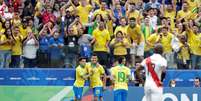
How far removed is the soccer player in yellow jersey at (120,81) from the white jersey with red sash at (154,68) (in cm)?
420

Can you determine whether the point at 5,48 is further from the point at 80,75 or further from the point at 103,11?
the point at 103,11

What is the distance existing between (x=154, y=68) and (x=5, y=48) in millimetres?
7966

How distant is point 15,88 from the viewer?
2377cm

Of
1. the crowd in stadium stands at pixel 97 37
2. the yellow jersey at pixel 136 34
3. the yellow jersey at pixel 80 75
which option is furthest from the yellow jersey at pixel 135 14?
the yellow jersey at pixel 80 75

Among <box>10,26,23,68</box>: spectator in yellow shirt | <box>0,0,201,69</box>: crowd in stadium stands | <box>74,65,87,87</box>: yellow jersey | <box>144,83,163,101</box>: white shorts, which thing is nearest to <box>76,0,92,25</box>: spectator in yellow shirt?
<box>0,0,201,69</box>: crowd in stadium stands

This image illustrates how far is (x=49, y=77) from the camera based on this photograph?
24125mm

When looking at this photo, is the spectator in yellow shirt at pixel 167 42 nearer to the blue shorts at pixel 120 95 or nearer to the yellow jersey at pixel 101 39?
the yellow jersey at pixel 101 39

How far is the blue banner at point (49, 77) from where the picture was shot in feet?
78.1

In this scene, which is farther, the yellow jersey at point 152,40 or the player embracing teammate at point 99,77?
the yellow jersey at point 152,40

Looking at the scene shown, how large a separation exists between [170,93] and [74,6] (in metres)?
5.02

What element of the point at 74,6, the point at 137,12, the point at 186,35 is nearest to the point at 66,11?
the point at 74,6

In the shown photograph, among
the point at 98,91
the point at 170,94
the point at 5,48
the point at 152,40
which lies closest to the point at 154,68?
the point at 98,91

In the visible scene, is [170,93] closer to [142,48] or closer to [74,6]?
[142,48]

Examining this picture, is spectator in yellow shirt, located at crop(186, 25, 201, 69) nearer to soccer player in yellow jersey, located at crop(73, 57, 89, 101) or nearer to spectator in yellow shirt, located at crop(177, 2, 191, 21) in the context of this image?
spectator in yellow shirt, located at crop(177, 2, 191, 21)
